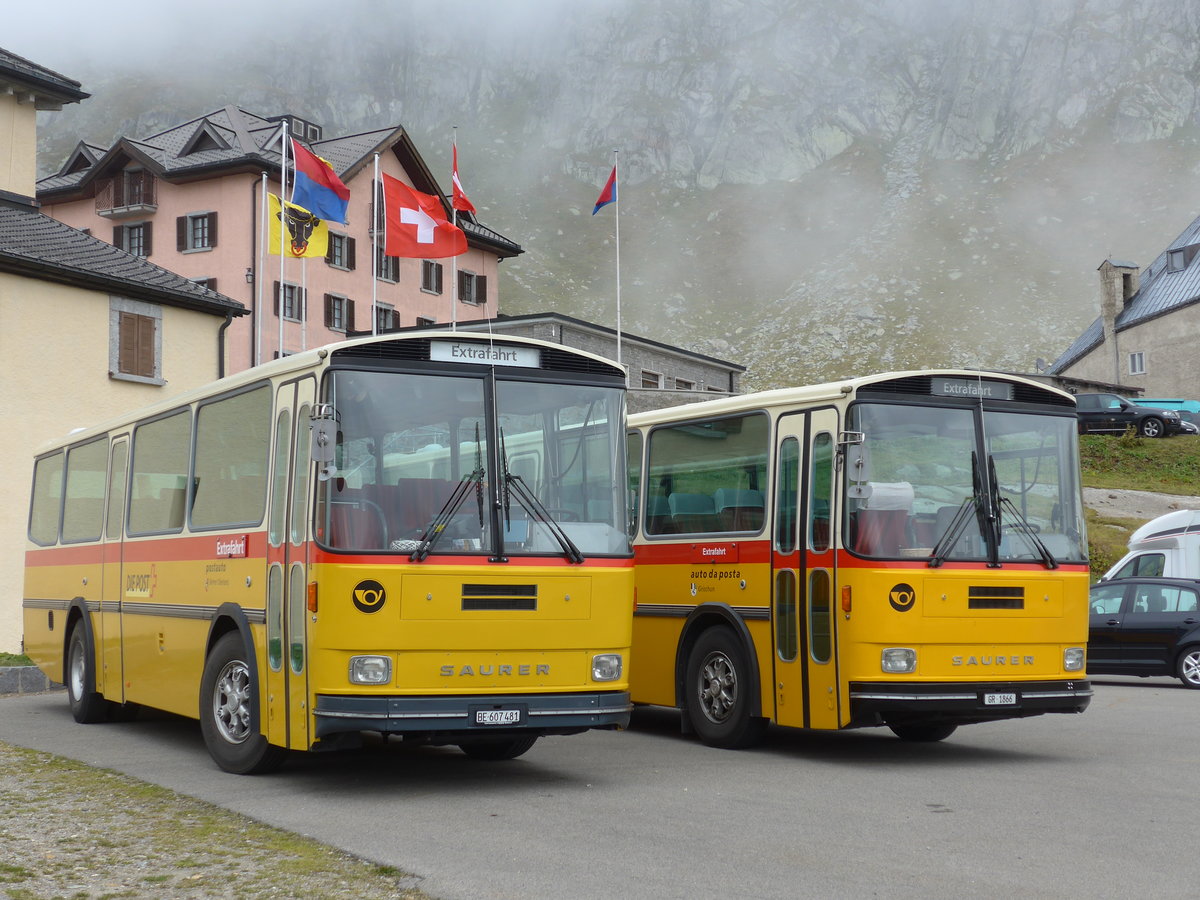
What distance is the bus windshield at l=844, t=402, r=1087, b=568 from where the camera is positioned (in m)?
11.0

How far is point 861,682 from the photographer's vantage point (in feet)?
35.7

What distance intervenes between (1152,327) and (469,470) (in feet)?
238

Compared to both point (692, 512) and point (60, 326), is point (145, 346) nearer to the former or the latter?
point (60, 326)

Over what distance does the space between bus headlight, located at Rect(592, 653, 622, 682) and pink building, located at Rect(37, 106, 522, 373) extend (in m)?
43.8

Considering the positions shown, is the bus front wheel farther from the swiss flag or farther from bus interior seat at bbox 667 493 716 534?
the swiss flag

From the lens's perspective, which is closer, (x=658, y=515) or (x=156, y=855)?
(x=156, y=855)

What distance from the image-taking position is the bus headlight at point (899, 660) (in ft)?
35.7

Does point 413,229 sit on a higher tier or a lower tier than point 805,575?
higher

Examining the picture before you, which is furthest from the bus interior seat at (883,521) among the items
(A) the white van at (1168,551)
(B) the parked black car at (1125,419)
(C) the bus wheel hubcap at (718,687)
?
(B) the parked black car at (1125,419)

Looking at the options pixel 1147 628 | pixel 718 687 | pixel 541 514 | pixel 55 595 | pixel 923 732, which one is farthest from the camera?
pixel 1147 628

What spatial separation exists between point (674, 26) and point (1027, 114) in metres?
48.4

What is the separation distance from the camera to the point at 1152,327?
75.4 m

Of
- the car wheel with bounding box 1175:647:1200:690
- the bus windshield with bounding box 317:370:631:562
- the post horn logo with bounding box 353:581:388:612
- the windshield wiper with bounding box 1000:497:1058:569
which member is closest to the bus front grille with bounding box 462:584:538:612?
the bus windshield with bounding box 317:370:631:562

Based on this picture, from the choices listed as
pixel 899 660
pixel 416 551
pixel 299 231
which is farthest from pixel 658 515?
pixel 299 231
